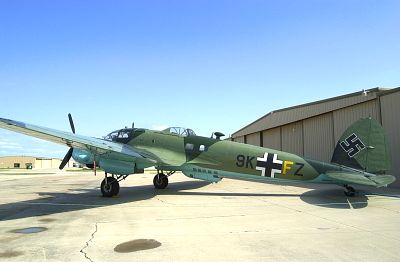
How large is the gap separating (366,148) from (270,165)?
13.7 feet

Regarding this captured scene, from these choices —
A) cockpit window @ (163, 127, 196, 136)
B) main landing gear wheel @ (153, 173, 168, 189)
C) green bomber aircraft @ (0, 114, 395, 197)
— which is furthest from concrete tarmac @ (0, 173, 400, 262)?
main landing gear wheel @ (153, 173, 168, 189)

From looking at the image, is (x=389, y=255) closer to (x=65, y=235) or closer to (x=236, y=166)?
(x=65, y=235)

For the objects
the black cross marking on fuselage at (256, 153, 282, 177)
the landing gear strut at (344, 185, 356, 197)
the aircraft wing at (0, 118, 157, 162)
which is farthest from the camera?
the black cross marking on fuselage at (256, 153, 282, 177)

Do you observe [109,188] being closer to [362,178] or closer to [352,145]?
[362,178]

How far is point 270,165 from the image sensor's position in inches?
610

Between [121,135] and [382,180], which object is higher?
[121,135]

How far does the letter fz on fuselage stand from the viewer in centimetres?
1534

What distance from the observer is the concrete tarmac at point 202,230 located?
645 cm

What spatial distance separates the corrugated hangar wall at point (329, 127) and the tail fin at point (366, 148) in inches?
284

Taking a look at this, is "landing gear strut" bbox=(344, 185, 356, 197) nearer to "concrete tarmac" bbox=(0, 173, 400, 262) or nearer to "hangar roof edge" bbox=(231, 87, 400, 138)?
"concrete tarmac" bbox=(0, 173, 400, 262)

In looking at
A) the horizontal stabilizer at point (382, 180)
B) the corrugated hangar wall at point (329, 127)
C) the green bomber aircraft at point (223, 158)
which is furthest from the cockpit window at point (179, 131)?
the corrugated hangar wall at point (329, 127)

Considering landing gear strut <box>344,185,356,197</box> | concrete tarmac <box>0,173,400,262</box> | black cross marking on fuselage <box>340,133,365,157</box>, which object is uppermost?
black cross marking on fuselage <box>340,133,365,157</box>

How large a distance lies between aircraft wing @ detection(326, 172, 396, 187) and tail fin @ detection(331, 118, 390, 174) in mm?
901

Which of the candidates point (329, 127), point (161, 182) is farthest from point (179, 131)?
point (329, 127)
